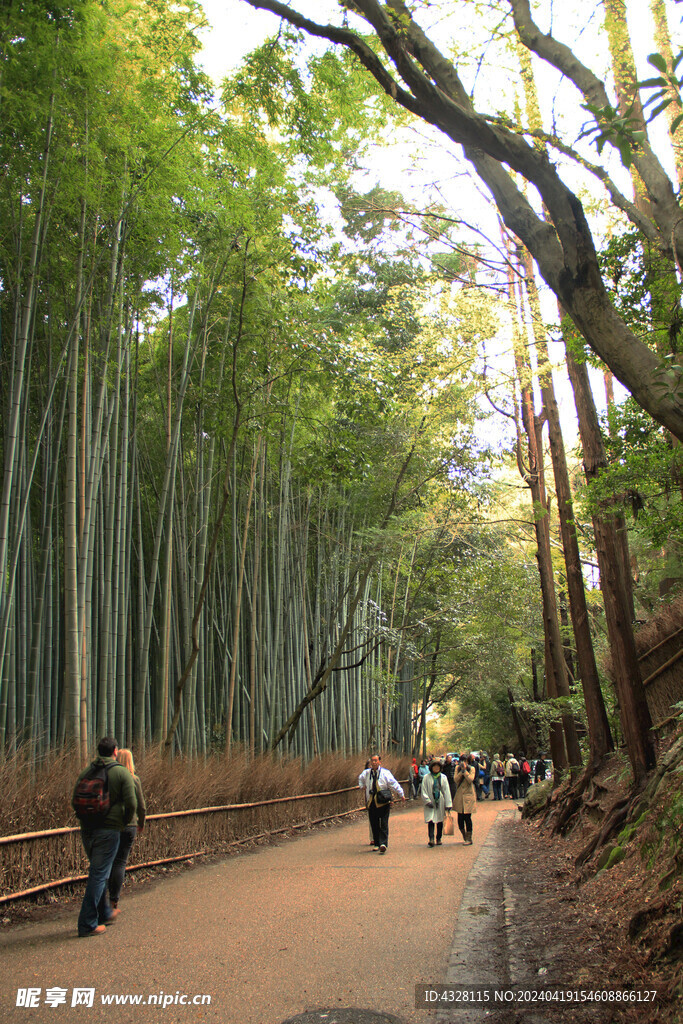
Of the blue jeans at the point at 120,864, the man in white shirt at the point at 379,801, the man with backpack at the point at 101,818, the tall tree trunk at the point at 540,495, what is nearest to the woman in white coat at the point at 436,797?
the man in white shirt at the point at 379,801

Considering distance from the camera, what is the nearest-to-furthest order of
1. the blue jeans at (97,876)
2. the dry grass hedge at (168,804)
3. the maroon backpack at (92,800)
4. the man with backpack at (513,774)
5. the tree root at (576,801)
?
the blue jeans at (97,876) → the maroon backpack at (92,800) → the dry grass hedge at (168,804) → the tree root at (576,801) → the man with backpack at (513,774)

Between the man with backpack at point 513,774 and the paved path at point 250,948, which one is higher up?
the paved path at point 250,948

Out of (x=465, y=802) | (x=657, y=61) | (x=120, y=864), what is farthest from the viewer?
(x=465, y=802)

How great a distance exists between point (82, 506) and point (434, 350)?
801 centimetres

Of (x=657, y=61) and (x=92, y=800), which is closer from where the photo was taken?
(x=657, y=61)

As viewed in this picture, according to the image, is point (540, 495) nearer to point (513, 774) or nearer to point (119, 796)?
point (119, 796)

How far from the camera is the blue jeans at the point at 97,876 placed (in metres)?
4.06

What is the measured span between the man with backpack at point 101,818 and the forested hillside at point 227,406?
0.92 meters

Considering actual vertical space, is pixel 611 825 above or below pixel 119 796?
below

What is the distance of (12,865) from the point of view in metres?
4.57

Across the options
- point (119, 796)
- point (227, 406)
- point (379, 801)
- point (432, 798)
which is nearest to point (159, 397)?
point (227, 406)

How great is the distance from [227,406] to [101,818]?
5.63 metres

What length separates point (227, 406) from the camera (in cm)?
898

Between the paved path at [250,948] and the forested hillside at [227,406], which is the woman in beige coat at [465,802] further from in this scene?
the paved path at [250,948]
